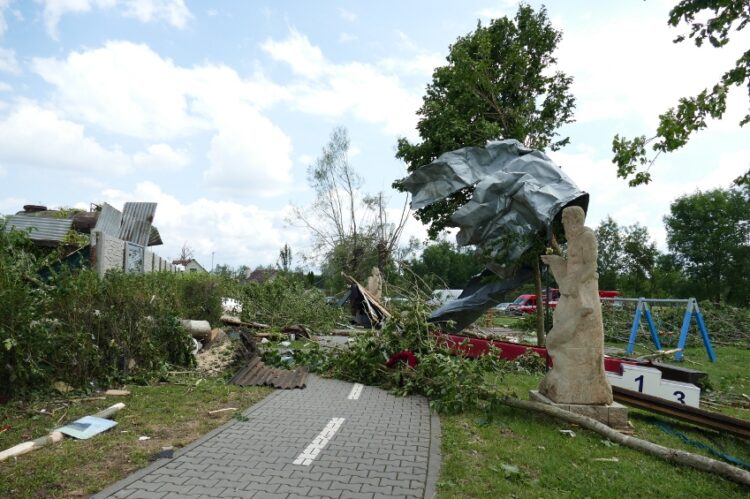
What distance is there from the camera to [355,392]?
28.6 ft

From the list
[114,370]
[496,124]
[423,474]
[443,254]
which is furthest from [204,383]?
[443,254]

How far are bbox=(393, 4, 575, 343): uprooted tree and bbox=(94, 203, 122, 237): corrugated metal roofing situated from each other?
313 inches

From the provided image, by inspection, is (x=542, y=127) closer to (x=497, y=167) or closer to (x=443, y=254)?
(x=497, y=167)

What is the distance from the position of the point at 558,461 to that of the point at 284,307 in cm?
1418

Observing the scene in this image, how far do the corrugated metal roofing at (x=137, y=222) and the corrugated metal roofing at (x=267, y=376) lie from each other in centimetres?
552

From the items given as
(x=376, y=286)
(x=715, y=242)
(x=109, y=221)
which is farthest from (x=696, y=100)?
(x=715, y=242)

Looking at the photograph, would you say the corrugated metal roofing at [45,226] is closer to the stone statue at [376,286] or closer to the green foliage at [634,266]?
the stone statue at [376,286]

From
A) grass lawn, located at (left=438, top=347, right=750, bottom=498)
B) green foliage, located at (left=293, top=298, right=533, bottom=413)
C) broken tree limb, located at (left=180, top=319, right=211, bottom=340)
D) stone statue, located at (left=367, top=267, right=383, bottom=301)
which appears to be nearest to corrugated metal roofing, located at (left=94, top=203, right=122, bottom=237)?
broken tree limb, located at (left=180, top=319, right=211, bottom=340)

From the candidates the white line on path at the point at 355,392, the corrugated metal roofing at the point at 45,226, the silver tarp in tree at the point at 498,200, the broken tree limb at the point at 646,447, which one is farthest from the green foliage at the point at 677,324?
the corrugated metal roofing at the point at 45,226

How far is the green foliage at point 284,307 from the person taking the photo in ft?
59.3

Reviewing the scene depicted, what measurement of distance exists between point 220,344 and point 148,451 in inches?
310

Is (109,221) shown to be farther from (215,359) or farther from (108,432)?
(108,432)

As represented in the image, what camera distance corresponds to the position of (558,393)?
6.60m

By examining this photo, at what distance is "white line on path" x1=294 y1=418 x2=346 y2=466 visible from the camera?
5.14 meters
